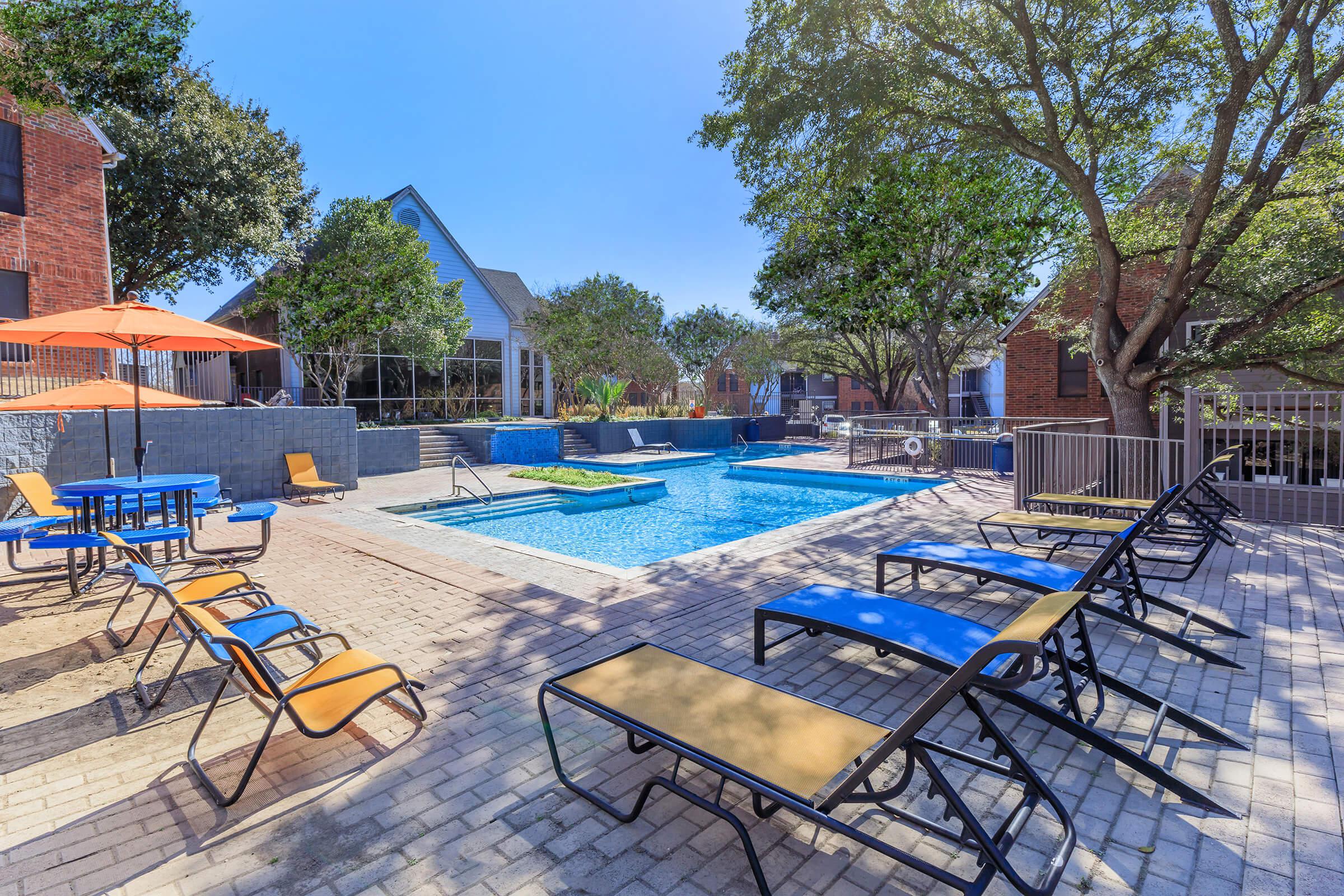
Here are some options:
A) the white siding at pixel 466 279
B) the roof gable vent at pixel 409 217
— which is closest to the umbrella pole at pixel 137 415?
the white siding at pixel 466 279

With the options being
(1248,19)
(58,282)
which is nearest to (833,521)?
(1248,19)

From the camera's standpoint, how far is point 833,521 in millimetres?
8852

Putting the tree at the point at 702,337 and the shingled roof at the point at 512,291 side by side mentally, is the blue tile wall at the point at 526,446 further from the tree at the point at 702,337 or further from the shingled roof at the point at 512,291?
the tree at the point at 702,337

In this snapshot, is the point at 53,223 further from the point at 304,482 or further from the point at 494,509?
the point at 494,509

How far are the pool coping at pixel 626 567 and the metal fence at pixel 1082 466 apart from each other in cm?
202

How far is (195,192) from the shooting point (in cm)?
1867

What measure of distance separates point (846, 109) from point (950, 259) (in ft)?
24.2

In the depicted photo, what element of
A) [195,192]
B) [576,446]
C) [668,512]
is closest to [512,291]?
[576,446]

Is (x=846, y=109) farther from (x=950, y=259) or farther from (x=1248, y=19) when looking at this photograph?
(x=950, y=259)

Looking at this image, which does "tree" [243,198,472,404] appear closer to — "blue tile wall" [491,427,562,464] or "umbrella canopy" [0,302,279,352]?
"blue tile wall" [491,427,562,464]

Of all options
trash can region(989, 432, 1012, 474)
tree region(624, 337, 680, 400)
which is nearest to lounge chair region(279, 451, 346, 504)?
trash can region(989, 432, 1012, 474)

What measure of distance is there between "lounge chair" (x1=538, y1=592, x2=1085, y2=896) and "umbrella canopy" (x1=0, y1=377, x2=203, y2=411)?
6781mm

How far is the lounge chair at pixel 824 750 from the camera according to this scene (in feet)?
6.47

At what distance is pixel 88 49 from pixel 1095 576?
1340 centimetres
